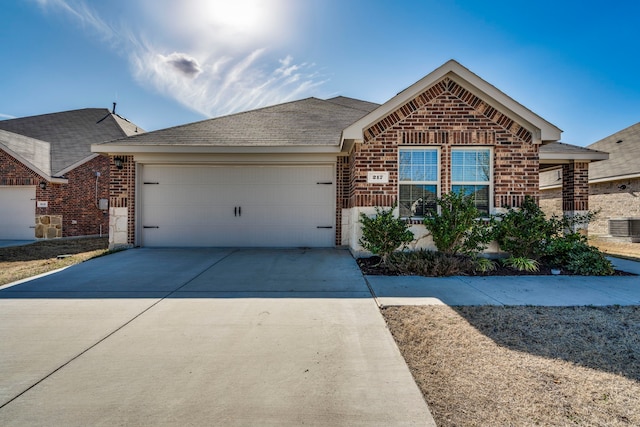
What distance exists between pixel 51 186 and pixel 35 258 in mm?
5650

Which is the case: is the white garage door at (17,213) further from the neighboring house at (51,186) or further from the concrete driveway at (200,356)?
the concrete driveway at (200,356)

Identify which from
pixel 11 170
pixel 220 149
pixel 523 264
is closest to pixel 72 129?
pixel 11 170

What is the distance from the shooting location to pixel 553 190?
1488 cm

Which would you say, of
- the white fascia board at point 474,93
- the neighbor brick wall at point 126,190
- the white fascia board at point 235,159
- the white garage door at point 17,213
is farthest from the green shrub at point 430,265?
the white garage door at point 17,213

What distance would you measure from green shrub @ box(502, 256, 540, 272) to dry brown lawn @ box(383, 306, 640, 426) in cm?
198

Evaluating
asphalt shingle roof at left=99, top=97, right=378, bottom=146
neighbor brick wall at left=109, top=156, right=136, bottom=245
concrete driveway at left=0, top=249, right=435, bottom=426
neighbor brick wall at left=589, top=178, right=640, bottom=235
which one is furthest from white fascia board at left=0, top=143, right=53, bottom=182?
neighbor brick wall at left=589, top=178, right=640, bottom=235

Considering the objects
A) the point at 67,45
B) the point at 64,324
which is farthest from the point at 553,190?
the point at 67,45

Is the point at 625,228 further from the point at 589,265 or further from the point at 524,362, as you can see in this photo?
the point at 524,362

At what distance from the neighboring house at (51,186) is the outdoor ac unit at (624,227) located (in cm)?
2141

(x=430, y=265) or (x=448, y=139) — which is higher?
(x=448, y=139)

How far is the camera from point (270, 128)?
30.0ft

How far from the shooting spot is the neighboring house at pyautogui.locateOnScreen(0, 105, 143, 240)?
11578mm

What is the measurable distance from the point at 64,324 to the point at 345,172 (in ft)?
21.5

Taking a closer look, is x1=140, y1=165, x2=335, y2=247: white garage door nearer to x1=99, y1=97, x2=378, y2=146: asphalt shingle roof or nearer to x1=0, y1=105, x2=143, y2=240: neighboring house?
x1=99, y1=97, x2=378, y2=146: asphalt shingle roof
